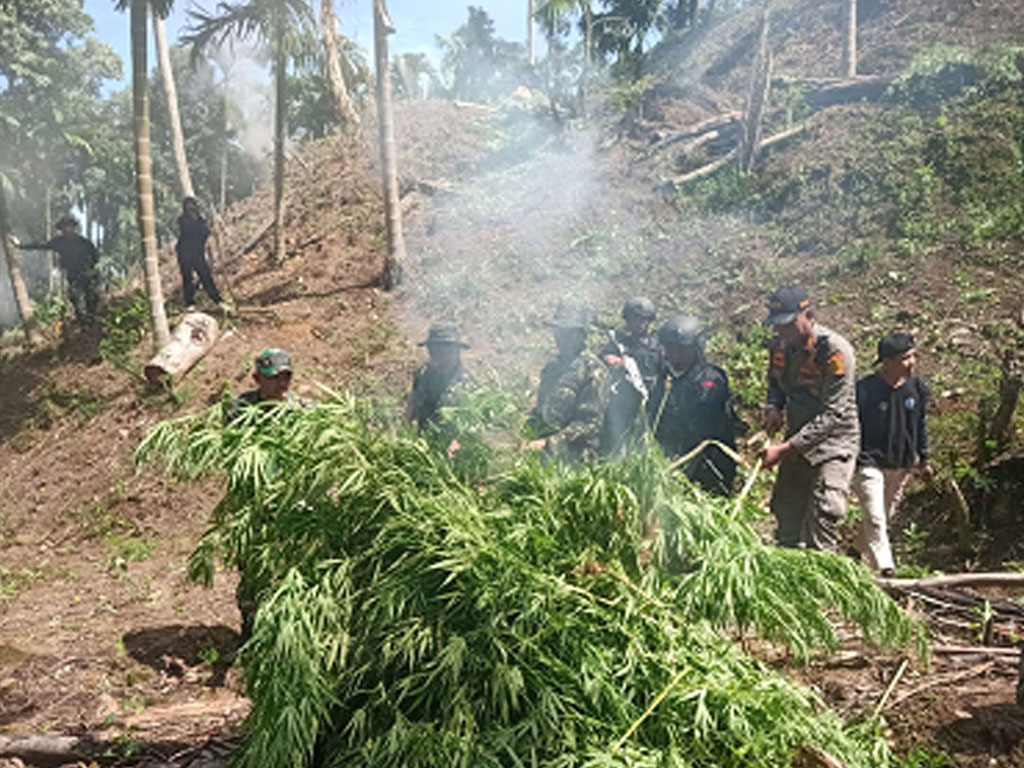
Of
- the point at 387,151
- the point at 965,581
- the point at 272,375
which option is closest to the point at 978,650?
the point at 965,581

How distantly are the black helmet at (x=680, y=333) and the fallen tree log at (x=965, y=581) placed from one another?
4.81 feet

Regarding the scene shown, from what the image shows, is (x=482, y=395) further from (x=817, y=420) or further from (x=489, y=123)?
(x=489, y=123)

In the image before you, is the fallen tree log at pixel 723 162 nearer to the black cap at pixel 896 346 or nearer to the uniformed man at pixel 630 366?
the uniformed man at pixel 630 366

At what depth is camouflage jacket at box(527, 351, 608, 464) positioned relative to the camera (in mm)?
4242

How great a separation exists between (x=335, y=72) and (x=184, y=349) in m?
6.97

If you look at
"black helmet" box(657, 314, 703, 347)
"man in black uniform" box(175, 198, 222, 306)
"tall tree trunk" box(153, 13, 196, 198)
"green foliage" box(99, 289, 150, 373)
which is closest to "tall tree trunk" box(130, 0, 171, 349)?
"green foliage" box(99, 289, 150, 373)

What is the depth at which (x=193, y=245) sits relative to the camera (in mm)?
11508

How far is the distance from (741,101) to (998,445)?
1581 cm

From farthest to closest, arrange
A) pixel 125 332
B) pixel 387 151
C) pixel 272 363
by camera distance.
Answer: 1. pixel 387 151
2. pixel 125 332
3. pixel 272 363

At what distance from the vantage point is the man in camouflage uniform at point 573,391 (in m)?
4.24

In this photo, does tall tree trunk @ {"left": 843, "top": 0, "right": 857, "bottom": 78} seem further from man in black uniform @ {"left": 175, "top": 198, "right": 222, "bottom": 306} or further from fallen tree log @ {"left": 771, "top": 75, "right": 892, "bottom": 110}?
man in black uniform @ {"left": 175, "top": 198, "right": 222, "bottom": 306}

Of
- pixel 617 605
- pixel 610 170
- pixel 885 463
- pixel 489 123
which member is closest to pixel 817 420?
pixel 885 463

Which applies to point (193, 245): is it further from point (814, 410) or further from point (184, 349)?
point (814, 410)

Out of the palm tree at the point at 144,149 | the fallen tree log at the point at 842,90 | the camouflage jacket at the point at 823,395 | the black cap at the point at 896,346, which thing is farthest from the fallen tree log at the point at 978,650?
the fallen tree log at the point at 842,90
